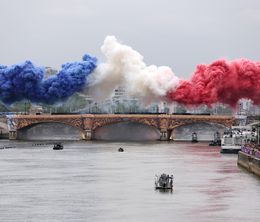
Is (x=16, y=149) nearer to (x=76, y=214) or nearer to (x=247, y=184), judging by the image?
(x=247, y=184)

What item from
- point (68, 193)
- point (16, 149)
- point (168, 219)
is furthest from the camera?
point (16, 149)

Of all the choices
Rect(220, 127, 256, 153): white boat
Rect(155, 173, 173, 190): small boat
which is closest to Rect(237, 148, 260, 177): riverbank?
Rect(155, 173, 173, 190): small boat

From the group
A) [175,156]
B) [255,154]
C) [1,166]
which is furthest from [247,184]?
[175,156]

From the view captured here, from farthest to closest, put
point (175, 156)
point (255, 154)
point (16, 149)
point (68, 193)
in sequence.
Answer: point (16, 149) → point (175, 156) → point (255, 154) → point (68, 193)

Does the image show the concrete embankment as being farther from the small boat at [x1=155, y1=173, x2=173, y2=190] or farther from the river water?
the small boat at [x1=155, y1=173, x2=173, y2=190]

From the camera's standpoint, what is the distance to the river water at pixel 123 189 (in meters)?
84.6

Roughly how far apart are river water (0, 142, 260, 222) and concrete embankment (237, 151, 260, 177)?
38.3 inches

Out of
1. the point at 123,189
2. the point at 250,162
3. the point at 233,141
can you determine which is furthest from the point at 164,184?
the point at 233,141

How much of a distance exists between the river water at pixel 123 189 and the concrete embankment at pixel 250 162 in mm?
972

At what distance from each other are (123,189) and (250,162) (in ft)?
73.5

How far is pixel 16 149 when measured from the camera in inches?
7131

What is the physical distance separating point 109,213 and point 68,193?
14433 mm

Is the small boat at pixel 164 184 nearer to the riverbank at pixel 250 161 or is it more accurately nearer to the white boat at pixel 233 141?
the riverbank at pixel 250 161

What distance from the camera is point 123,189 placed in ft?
337
